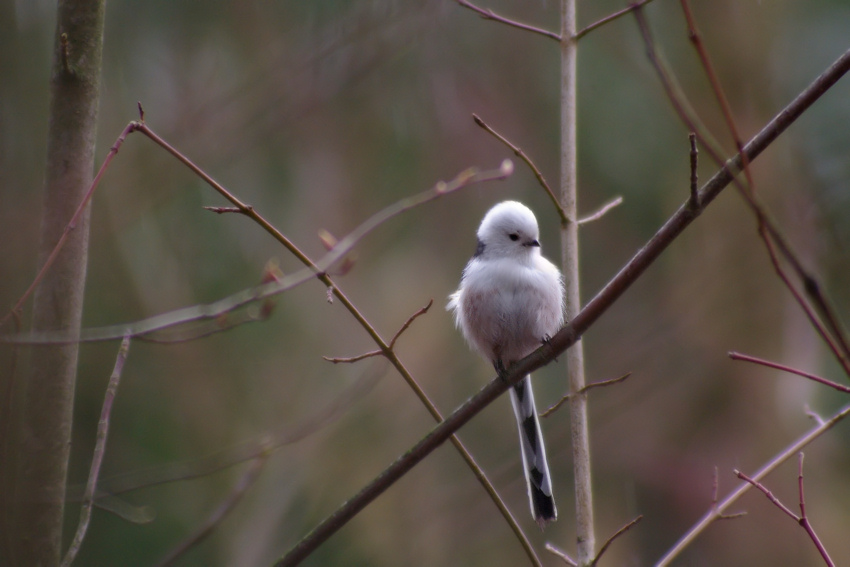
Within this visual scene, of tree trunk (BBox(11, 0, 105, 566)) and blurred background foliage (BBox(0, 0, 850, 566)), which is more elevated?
tree trunk (BBox(11, 0, 105, 566))

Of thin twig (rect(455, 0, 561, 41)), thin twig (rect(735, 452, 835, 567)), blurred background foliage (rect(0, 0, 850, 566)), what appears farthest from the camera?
blurred background foliage (rect(0, 0, 850, 566))

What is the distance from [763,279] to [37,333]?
5768mm

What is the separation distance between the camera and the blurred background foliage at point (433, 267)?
4.79 metres

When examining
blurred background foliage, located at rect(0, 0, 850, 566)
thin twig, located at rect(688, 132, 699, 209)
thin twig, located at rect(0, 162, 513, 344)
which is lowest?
blurred background foliage, located at rect(0, 0, 850, 566)

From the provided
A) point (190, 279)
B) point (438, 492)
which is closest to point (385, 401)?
point (438, 492)

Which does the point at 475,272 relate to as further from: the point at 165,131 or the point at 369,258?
the point at 369,258

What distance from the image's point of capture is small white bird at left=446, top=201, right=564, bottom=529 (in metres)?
2.63

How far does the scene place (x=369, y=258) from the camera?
6.14 metres

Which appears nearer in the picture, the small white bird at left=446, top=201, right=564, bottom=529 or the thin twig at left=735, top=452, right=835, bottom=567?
the thin twig at left=735, top=452, right=835, bottom=567

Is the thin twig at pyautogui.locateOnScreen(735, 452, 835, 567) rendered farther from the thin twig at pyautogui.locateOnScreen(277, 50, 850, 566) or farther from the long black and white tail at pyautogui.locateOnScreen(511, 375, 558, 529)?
the long black and white tail at pyautogui.locateOnScreen(511, 375, 558, 529)

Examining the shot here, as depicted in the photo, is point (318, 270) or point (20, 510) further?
point (318, 270)

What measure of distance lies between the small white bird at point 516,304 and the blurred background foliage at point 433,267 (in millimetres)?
1806

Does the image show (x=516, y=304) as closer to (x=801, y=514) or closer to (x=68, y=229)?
(x=801, y=514)

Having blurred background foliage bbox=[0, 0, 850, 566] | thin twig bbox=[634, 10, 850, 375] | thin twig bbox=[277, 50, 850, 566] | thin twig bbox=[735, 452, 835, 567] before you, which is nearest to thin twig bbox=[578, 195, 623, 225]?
thin twig bbox=[277, 50, 850, 566]
